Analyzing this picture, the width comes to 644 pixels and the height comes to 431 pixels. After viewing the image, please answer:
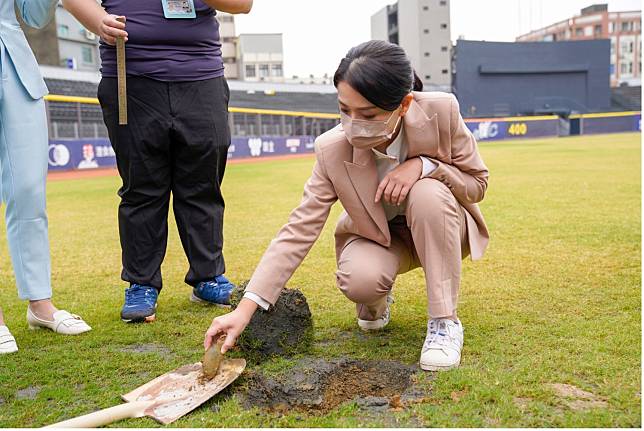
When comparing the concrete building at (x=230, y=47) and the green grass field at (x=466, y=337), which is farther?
the concrete building at (x=230, y=47)

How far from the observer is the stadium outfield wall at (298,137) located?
701 inches

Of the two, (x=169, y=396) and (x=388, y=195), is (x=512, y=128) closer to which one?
(x=388, y=195)

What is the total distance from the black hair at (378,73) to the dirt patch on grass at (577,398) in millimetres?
1003

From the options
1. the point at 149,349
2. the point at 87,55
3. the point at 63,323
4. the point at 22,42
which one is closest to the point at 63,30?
the point at 87,55

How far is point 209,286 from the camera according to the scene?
10.7 ft

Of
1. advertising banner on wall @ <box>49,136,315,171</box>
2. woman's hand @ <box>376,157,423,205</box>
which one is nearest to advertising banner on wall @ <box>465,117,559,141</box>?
advertising banner on wall @ <box>49,136,315,171</box>

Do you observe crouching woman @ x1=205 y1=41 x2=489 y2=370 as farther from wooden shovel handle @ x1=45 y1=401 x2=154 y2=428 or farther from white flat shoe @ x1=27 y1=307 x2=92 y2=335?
white flat shoe @ x1=27 y1=307 x2=92 y2=335

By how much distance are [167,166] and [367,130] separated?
1.36 m

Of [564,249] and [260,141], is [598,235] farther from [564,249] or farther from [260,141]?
[260,141]

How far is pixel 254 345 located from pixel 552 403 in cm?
102

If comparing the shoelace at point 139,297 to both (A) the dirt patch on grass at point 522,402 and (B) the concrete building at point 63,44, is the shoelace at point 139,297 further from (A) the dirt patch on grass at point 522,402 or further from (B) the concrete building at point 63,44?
(B) the concrete building at point 63,44

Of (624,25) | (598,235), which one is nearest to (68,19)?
(598,235)

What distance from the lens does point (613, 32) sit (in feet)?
293

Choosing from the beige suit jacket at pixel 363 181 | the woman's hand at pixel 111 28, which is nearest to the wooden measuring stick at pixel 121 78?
the woman's hand at pixel 111 28
